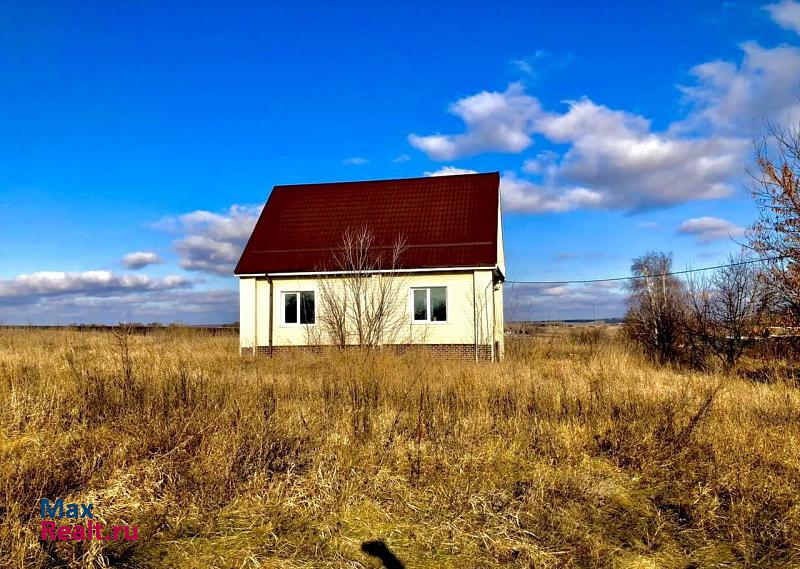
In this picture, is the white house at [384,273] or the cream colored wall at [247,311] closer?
the white house at [384,273]

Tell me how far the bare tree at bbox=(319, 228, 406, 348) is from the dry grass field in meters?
8.81

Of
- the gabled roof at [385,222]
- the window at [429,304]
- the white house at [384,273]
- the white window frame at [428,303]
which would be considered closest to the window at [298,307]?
the white house at [384,273]

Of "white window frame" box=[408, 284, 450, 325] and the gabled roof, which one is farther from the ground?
the gabled roof

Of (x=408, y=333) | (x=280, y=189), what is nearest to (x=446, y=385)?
(x=408, y=333)

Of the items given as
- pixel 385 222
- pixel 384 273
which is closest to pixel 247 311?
pixel 384 273

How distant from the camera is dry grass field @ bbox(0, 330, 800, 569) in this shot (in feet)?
12.3

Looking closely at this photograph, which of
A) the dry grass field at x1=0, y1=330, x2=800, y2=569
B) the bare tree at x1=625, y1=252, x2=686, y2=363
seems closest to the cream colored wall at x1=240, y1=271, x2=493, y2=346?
the bare tree at x1=625, y1=252, x2=686, y2=363

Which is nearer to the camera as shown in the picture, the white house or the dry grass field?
the dry grass field

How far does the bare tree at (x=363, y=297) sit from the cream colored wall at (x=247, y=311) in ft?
8.55

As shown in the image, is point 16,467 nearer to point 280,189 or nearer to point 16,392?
point 16,392

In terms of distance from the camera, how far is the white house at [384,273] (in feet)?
56.3

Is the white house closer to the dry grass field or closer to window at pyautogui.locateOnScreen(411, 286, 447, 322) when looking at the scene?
window at pyautogui.locateOnScreen(411, 286, 447, 322)

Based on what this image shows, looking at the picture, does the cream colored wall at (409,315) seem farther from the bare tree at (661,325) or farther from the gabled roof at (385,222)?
the bare tree at (661,325)

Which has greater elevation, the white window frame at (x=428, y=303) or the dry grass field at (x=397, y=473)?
the white window frame at (x=428, y=303)
